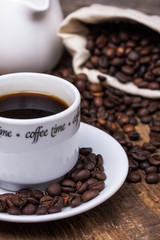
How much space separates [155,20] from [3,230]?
1178 mm

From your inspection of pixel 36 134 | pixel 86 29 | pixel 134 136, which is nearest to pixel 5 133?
pixel 36 134

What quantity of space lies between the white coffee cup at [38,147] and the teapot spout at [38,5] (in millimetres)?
650

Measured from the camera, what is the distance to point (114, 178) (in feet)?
4.01

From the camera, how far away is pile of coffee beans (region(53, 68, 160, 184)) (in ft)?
4.85

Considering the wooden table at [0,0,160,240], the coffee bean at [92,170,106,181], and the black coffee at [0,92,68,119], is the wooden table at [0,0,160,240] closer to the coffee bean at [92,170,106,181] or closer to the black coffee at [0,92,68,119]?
the coffee bean at [92,170,106,181]

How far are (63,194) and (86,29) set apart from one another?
45.8 inches

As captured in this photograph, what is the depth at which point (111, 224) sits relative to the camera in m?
1.22

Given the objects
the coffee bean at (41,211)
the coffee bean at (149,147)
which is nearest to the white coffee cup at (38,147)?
the coffee bean at (41,211)

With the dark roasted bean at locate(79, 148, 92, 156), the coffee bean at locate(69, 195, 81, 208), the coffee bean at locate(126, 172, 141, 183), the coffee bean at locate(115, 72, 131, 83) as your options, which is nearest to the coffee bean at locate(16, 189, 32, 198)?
the coffee bean at locate(69, 195, 81, 208)

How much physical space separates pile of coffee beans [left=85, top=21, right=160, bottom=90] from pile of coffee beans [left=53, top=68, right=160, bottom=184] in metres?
0.08

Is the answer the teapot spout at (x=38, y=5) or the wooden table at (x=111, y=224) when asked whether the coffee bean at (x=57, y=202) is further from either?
the teapot spout at (x=38, y=5)

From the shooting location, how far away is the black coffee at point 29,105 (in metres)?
1.23

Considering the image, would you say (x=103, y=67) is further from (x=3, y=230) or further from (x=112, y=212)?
(x=3, y=230)

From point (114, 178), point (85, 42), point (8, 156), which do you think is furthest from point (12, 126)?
point (85, 42)
